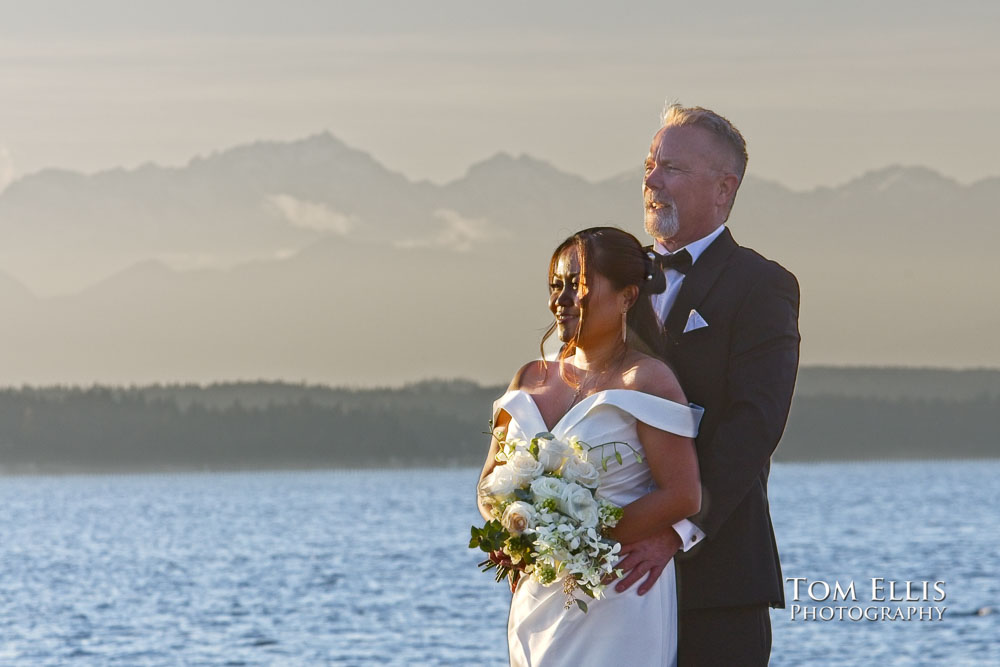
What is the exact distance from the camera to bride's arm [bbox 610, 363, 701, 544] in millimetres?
5059

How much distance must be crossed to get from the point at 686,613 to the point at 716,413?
73 centimetres

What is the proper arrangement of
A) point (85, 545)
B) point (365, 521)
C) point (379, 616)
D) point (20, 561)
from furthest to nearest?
point (365, 521), point (85, 545), point (20, 561), point (379, 616)

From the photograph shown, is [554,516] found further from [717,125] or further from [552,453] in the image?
[717,125]

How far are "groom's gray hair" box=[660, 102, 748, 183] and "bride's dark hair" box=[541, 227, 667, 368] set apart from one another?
2.54 ft

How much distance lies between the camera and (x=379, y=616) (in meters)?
38.8

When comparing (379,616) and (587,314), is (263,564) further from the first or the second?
(587,314)

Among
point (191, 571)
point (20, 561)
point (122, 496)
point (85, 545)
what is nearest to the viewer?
point (191, 571)

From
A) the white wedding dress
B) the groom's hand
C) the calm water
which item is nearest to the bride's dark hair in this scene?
the white wedding dress

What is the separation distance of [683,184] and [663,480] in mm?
1223

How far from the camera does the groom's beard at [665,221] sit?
18.9 feet

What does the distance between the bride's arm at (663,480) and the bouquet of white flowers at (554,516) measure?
2.5 inches

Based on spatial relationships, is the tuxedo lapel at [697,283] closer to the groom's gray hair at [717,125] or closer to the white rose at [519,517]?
the groom's gray hair at [717,125]

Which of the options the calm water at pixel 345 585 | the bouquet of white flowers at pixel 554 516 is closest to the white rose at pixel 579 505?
the bouquet of white flowers at pixel 554 516

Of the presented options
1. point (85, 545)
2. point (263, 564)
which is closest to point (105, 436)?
point (85, 545)
